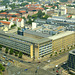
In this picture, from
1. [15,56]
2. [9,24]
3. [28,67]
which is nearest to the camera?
[28,67]

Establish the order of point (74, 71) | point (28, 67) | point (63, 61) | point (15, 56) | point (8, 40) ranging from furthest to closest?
point (8, 40) → point (15, 56) → point (63, 61) → point (28, 67) → point (74, 71)

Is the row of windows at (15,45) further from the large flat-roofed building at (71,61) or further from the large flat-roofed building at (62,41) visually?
the large flat-roofed building at (71,61)

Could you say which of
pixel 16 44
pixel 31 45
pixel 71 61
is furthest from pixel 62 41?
pixel 16 44

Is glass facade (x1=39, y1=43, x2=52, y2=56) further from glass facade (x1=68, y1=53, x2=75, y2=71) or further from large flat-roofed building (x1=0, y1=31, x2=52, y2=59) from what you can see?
glass facade (x1=68, y1=53, x2=75, y2=71)

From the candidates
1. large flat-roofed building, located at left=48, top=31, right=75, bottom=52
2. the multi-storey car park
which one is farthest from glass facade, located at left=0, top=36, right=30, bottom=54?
large flat-roofed building, located at left=48, top=31, right=75, bottom=52

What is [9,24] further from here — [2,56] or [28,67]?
[28,67]

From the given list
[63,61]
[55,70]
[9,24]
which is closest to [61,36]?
[63,61]

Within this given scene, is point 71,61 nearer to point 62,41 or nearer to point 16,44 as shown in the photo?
point 62,41

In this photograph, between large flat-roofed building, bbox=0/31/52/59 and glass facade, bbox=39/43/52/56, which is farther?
glass facade, bbox=39/43/52/56
